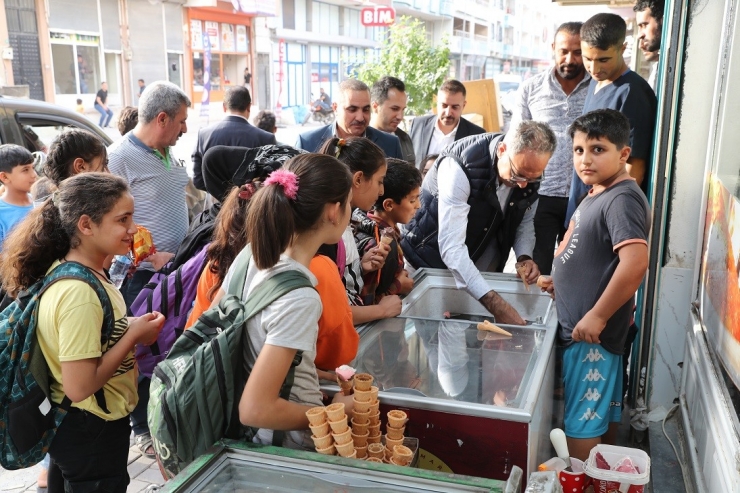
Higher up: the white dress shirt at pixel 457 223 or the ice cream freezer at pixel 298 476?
the white dress shirt at pixel 457 223

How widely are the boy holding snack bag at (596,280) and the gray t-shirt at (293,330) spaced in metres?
1.22

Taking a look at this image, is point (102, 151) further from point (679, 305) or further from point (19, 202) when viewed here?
point (679, 305)

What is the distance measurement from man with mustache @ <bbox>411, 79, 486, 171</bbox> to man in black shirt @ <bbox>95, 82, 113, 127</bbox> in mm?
15879

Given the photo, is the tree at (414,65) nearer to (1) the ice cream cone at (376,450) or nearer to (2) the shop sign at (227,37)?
(1) the ice cream cone at (376,450)

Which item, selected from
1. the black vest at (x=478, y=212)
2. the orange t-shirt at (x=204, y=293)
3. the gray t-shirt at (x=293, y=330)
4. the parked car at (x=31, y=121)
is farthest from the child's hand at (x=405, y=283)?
the parked car at (x=31, y=121)

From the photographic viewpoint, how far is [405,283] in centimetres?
289

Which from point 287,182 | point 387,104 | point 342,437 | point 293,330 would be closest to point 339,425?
point 342,437

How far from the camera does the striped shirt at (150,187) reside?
3352mm

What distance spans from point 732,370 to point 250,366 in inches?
57.3

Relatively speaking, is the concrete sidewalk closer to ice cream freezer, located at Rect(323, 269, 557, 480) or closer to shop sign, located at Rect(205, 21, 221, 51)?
ice cream freezer, located at Rect(323, 269, 557, 480)

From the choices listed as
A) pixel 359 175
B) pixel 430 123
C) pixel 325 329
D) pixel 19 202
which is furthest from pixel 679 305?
pixel 19 202

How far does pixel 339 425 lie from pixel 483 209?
6.00 feet

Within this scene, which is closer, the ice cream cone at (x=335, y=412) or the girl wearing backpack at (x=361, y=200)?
the ice cream cone at (x=335, y=412)

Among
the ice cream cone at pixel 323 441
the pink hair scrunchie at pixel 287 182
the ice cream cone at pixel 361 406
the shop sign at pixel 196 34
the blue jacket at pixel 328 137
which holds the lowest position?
the ice cream cone at pixel 323 441
